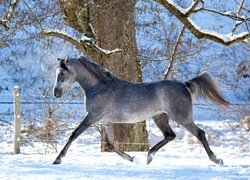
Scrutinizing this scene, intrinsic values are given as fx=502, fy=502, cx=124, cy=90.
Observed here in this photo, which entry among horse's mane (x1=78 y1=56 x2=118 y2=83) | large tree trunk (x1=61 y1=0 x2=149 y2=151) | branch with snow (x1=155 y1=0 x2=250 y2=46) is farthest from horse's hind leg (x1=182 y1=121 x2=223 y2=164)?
large tree trunk (x1=61 y1=0 x2=149 y2=151)

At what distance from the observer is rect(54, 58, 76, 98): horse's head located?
6138 millimetres

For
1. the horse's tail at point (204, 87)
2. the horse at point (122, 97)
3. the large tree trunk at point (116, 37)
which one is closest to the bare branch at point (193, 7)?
the large tree trunk at point (116, 37)

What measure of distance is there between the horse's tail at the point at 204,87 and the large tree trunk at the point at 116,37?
450 centimetres

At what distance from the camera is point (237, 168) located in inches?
217

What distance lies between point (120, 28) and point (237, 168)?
6.35m

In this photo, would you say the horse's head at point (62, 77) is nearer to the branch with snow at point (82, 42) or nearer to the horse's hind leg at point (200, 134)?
the horse's hind leg at point (200, 134)

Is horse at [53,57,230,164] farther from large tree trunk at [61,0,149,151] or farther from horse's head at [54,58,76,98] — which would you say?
large tree trunk at [61,0,149,151]

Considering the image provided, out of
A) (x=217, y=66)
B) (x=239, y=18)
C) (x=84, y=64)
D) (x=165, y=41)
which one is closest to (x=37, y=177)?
(x=84, y=64)

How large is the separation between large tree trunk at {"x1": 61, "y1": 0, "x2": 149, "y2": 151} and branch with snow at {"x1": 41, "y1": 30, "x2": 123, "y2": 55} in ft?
0.68

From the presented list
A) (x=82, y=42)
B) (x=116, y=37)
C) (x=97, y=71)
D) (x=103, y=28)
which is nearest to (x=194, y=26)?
(x=116, y=37)

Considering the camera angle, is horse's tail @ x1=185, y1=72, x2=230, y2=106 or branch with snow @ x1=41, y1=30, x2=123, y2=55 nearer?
horse's tail @ x1=185, y1=72, x2=230, y2=106

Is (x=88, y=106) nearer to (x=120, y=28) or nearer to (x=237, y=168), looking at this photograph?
(x=237, y=168)

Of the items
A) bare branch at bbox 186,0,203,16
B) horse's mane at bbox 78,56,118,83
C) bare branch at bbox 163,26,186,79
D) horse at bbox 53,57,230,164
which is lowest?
horse at bbox 53,57,230,164

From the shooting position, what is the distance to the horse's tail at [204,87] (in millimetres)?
6446
